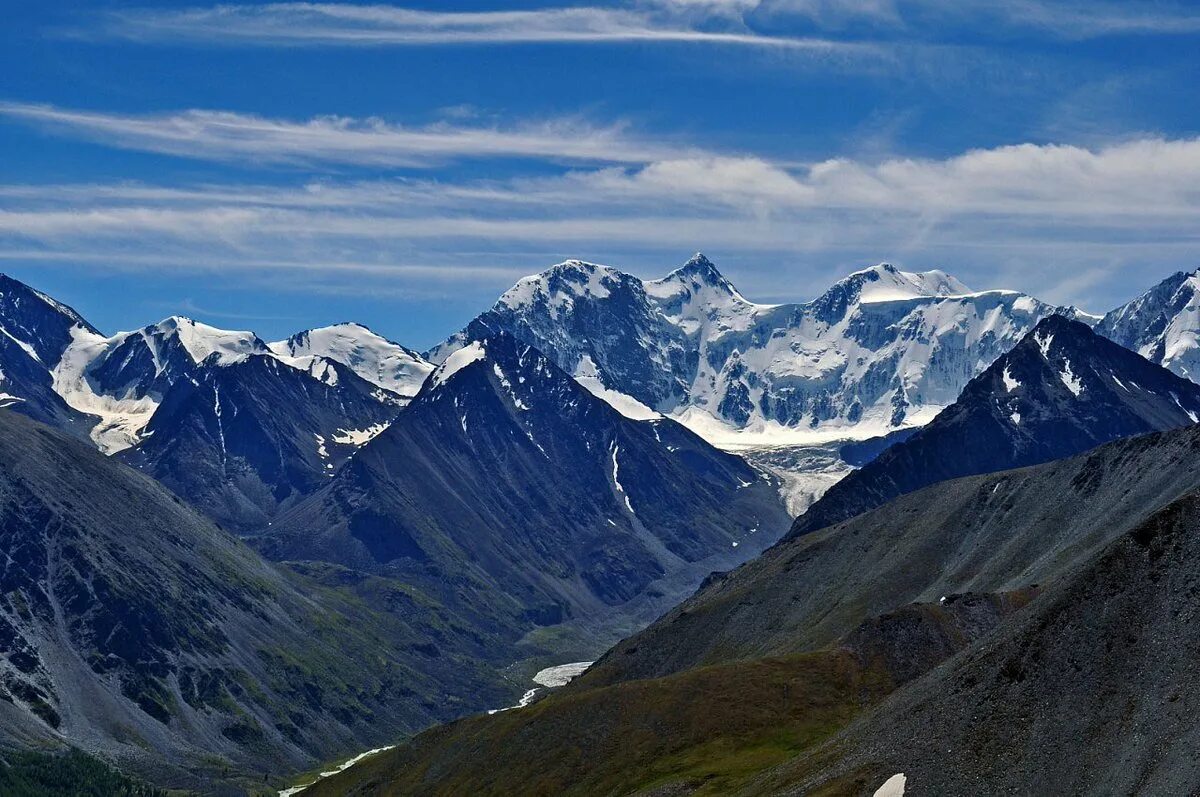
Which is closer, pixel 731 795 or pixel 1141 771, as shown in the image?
pixel 1141 771

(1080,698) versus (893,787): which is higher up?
(1080,698)

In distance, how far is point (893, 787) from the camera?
15875cm

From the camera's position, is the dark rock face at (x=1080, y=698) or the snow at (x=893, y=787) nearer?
the dark rock face at (x=1080, y=698)

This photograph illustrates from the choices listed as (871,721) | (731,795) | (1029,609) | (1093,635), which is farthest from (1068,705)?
(731,795)

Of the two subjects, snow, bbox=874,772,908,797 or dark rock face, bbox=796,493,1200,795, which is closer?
dark rock face, bbox=796,493,1200,795

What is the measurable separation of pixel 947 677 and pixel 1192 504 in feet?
105

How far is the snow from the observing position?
15738cm

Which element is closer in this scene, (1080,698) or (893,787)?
(1080,698)

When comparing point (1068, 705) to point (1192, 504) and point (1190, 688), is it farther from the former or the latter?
point (1192, 504)

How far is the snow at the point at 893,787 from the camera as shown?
157 metres

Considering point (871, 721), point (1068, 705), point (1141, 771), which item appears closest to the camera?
point (1141, 771)

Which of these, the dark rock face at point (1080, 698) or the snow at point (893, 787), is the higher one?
the dark rock face at point (1080, 698)

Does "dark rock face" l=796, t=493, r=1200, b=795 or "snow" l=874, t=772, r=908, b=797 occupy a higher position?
"dark rock face" l=796, t=493, r=1200, b=795

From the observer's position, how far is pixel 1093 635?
530ft
